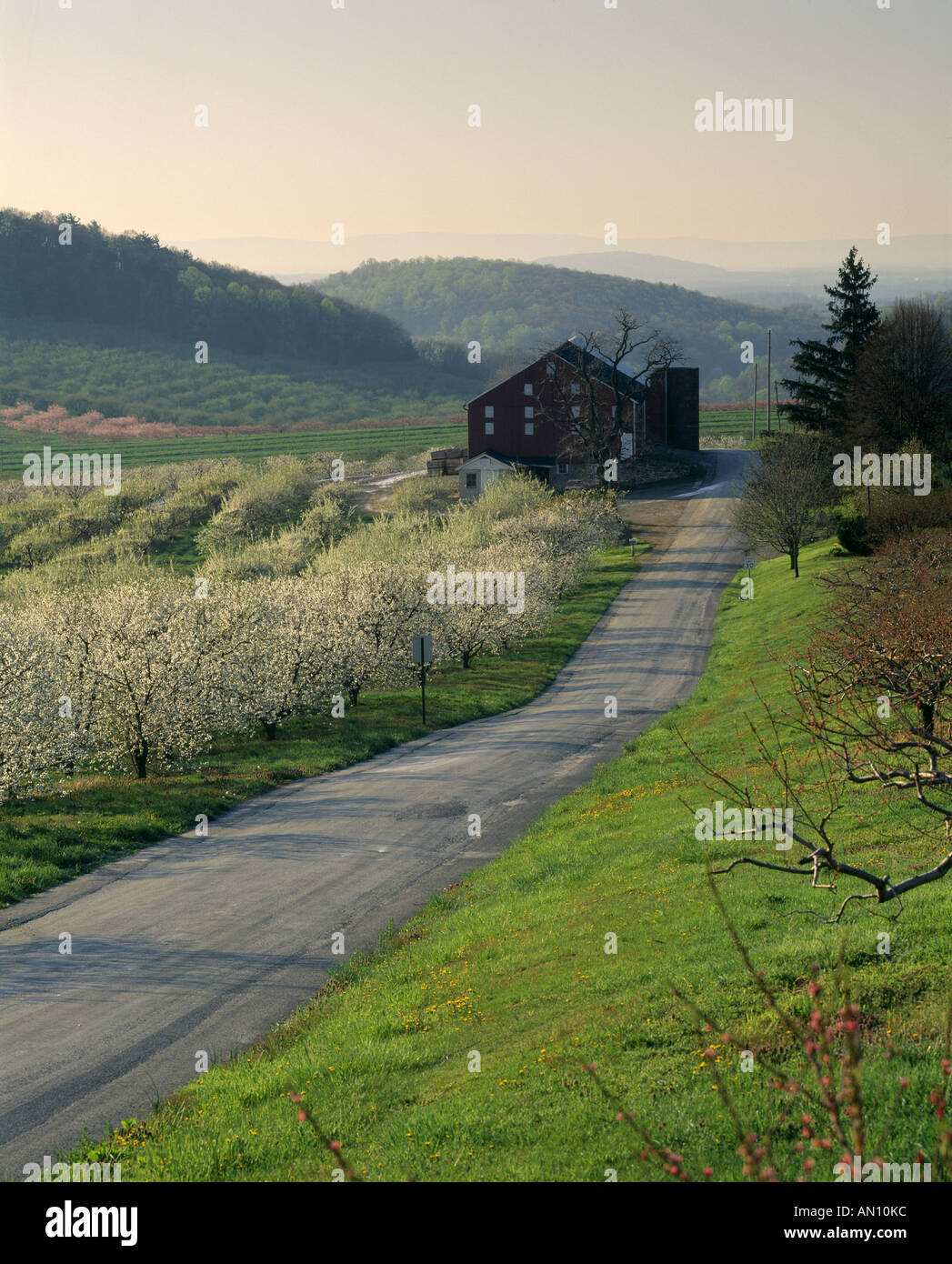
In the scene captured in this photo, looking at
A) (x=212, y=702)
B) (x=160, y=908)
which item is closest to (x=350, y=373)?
(x=212, y=702)

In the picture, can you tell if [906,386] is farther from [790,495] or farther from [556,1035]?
[556,1035]

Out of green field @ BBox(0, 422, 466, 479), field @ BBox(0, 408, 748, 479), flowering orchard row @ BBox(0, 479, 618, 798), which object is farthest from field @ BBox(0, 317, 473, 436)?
flowering orchard row @ BBox(0, 479, 618, 798)

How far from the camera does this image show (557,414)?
305 ft

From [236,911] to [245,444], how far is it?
117 metres

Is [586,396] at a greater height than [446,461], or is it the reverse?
[586,396]

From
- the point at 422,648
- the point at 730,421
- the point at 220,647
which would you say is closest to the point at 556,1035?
the point at 422,648

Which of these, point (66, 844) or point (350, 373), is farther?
point (350, 373)

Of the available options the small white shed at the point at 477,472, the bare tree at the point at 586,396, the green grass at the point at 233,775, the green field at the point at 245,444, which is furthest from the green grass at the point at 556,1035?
the green field at the point at 245,444

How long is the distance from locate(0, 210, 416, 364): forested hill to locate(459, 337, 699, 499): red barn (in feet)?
355

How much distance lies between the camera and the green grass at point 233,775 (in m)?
20.7

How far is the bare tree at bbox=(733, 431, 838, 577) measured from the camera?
50562 mm
